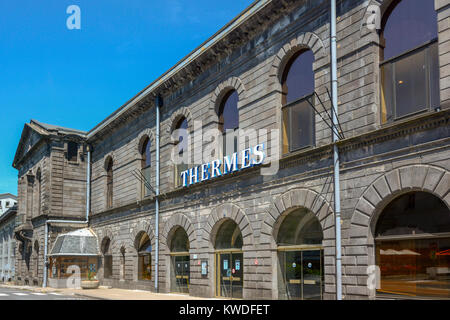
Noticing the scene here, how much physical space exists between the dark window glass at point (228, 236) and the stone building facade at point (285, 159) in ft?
0.27

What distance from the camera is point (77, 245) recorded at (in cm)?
3481

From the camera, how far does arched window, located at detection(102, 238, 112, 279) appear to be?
1315 inches

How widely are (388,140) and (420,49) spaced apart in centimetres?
264

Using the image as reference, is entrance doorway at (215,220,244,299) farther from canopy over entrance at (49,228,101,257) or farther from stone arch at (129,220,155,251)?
canopy over entrance at (49,228,101,257)

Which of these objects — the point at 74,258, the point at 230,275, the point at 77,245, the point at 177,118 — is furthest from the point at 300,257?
the point at 74,258

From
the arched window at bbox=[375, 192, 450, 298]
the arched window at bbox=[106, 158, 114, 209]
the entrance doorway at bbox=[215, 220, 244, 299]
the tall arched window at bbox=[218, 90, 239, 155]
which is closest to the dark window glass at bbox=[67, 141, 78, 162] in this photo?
the arched window at bbox=[106, 158, 114, 209]

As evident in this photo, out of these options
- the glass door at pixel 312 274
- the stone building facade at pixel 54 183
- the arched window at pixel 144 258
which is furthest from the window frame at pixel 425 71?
the stone building facade at pixel 54 183

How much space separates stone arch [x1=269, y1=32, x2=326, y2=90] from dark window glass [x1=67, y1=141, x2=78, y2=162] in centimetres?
2379

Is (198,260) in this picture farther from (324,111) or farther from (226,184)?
(324,111)

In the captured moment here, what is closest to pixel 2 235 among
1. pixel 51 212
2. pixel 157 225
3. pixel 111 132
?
pixel 51 212

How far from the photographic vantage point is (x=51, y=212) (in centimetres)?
3744

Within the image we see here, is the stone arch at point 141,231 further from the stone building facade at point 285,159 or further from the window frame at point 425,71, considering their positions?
the window frame at point 425,71

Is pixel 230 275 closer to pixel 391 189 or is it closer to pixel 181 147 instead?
pixel 181 147

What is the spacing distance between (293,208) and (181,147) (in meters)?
9.25
